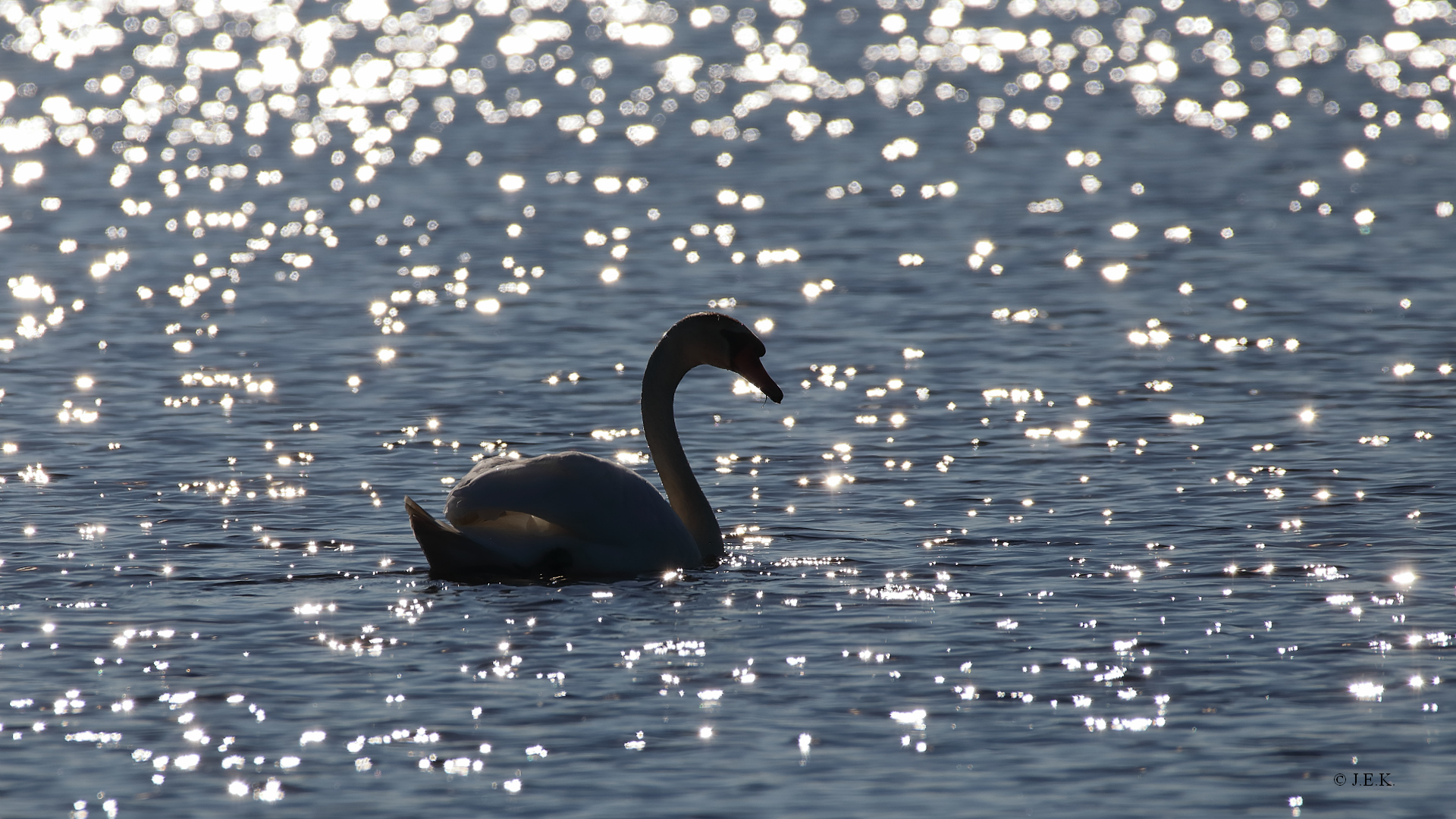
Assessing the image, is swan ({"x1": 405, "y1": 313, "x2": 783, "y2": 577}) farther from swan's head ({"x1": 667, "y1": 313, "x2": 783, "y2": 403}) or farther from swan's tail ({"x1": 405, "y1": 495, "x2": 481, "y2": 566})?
swan's head ({"x1": 667, "y1": 313, "x2": 783, "y2": 403})

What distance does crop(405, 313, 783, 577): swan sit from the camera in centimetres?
1322

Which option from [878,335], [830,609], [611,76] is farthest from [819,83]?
[830,609]

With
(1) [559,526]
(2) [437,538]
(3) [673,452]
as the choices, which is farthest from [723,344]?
(2) [437,538]

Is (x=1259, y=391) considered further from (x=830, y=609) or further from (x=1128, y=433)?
(x=830, y=609)

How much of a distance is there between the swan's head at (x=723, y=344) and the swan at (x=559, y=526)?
44.7 inches

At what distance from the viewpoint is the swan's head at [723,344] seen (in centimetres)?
1505

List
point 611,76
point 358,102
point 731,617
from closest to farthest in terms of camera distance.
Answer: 1. point 731,617
2. point 358,102
3. point 611,76

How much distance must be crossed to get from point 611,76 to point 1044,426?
3508 centimetres

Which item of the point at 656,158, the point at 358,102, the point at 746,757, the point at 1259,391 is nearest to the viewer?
the point at 746,757

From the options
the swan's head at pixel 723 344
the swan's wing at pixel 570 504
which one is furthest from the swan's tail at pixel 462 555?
the swan's head at pixel 723 344

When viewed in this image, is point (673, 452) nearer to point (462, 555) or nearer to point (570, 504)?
point (570, 504)

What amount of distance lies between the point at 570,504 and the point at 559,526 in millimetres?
232

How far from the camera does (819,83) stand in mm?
49812

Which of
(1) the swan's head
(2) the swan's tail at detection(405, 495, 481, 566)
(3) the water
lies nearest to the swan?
(2) the swan's tail at detection(405, 495, 481, 566)
